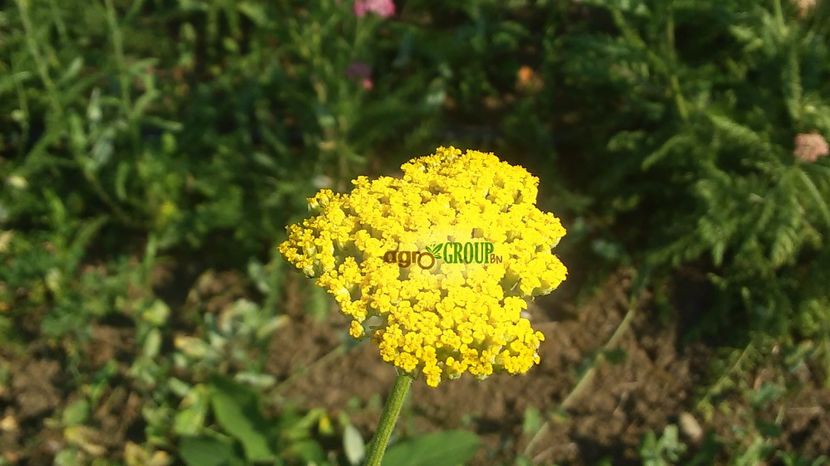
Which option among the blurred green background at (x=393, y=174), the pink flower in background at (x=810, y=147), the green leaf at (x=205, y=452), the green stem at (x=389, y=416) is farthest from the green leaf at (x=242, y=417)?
the pink flower in background at (x=810, y=147)

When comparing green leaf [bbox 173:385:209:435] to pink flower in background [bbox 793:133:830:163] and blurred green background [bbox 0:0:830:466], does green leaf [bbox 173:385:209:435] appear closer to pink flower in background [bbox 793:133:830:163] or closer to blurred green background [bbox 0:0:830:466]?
blurred green background [bbox 0:0:830:466]

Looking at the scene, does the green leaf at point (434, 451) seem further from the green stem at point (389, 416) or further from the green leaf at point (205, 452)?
the green leaf at point (205, 452)

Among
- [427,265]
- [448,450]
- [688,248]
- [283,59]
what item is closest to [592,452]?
[688,248]

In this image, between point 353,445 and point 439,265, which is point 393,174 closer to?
point 353,445

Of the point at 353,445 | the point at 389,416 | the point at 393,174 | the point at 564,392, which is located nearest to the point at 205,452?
the point at 353,445

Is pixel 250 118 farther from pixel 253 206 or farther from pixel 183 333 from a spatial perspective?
pixel 183 333

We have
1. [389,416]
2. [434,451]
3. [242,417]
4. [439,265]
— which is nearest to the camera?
[439,265]
